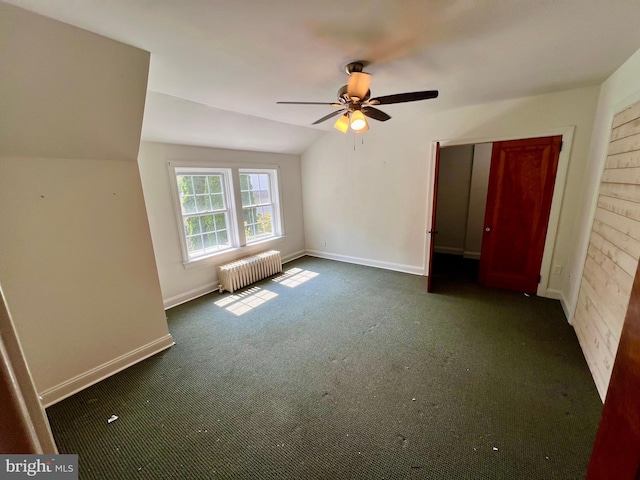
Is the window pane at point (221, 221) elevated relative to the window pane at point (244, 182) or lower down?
lower down

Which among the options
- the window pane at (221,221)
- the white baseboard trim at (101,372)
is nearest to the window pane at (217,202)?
the window pane at (221,221)

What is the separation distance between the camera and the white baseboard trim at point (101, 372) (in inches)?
78.4

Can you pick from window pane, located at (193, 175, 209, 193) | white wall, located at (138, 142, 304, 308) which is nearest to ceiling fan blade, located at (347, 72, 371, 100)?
white wall, located at (138, 142, 304, 308)

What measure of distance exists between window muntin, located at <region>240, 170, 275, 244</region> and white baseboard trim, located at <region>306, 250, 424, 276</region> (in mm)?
1139

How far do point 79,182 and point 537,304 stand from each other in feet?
16.1

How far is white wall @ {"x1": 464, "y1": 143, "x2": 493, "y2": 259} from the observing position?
473cm

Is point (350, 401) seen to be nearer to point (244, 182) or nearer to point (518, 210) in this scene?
point (518, 210)

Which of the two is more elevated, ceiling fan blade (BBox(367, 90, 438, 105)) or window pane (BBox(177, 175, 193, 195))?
ceiling fan blade (BBox(367, 90, 438, 105))

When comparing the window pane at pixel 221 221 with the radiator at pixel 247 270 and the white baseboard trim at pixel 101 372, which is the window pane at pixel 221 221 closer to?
the radiator at pixel 247 270

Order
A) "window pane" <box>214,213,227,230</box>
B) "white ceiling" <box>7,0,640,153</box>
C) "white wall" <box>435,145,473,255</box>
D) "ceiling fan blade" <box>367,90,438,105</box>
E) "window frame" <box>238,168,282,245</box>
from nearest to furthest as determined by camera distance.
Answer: "white ceiling" <box>7,0,640,153</box>, "ceiling fan blade" <box>367,90,438,105</box>, "window pane" <box>214,213,227,230</box>, "window frame" <box>238,168,282,245</box>, "white wall" <box>435,145,473,255</box>

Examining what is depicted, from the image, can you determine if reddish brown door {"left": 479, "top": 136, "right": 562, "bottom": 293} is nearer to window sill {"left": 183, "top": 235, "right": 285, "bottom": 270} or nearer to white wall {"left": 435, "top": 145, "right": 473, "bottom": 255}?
white wall {"left": 435, "top": 145, "right": 473, "bottom": 255}

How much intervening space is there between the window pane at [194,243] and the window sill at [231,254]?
0.67 feet

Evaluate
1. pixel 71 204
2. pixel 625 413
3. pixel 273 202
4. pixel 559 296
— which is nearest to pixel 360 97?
pixel 625 413

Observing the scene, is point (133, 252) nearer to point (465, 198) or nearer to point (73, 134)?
point (73, 134)
